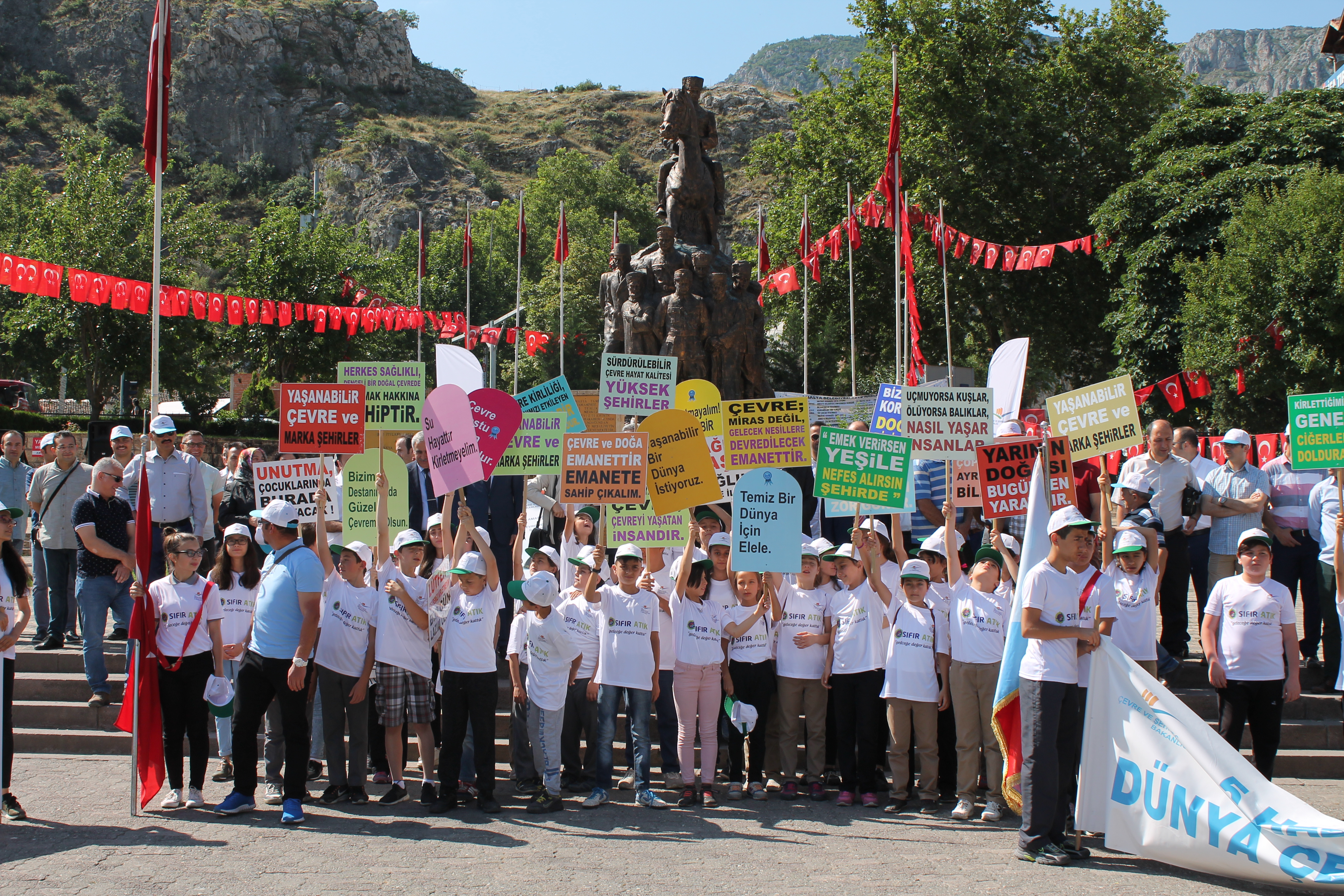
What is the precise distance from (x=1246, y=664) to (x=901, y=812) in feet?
8.04

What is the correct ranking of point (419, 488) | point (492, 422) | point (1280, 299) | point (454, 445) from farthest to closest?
point (1280, 299) < point (419, 488) < point (492, 422) < point (454, 445)

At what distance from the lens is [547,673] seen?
745 centimetres

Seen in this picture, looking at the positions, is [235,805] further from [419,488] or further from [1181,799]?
[1181,799]

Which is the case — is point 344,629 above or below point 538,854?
above

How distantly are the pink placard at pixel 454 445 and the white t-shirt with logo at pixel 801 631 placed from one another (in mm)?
2396

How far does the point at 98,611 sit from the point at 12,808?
2.46 m

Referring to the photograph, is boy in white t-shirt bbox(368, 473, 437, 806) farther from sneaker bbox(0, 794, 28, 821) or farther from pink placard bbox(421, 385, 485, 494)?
sneaker bbox(0, 794, 28, 821)

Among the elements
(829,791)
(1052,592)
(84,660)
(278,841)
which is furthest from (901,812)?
(84,660)

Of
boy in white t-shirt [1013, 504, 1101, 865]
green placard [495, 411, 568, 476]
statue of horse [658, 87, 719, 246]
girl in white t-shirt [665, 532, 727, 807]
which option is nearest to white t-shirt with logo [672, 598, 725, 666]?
girl in white t-shirt [665, 532, 727, 807]

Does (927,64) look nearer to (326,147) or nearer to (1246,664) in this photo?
(1246,664)

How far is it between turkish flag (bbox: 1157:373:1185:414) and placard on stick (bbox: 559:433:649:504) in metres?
16.2

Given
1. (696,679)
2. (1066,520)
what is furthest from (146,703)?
(1066,520)

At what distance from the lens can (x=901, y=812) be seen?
24.3 feet

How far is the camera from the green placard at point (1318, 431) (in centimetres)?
862
